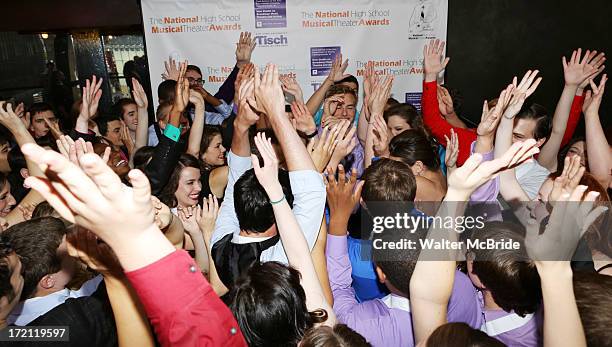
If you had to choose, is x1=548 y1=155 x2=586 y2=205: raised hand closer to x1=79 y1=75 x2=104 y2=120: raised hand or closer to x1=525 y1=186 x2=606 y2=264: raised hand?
x1=525 y1=186 x2=606 y2=264: raised hand

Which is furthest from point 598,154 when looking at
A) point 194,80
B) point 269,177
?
point 194,80

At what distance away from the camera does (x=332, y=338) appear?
3.46 ft

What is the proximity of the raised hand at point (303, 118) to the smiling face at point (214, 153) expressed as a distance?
4.28ft

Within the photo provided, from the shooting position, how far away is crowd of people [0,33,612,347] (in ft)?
2.57

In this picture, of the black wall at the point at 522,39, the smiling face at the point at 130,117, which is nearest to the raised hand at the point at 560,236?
the smiling face at the point at 130,117

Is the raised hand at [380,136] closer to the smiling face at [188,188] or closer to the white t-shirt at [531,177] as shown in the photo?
the white t-shirt at [531,177]

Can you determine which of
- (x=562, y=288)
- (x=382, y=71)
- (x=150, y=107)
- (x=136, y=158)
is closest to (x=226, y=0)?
(x=150, y=107)

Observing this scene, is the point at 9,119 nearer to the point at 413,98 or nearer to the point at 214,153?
the point at 214,153

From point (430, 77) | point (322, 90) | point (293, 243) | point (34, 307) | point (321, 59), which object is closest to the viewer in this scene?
point (293, 243)

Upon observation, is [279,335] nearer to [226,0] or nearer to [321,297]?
[321,297]

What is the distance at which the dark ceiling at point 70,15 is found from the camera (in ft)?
18.4

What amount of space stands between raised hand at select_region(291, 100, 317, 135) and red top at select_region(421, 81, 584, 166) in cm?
120

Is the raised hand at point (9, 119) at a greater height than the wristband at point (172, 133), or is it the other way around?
the raised hand at point (9, 119)

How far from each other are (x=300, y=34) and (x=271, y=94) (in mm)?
3531
